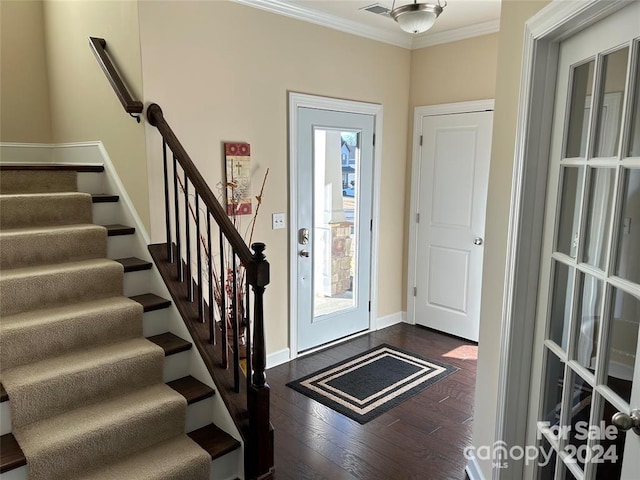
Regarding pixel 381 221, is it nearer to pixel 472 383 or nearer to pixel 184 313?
pixel 472 383

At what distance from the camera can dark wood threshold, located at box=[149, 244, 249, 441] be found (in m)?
2.31

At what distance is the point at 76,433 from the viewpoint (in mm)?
1976

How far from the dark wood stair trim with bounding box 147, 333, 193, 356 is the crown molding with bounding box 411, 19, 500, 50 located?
10.7ft

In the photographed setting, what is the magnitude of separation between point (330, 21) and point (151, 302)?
250 centimetres

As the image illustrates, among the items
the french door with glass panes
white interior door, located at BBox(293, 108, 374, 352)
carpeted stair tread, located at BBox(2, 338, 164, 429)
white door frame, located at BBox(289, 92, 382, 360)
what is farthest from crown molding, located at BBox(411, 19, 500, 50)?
carpeted stair tread, located at BBox(2, 338, 164, 429)

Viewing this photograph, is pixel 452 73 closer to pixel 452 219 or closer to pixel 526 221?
pixel 452 219

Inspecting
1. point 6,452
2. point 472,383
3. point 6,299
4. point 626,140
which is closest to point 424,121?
point 472,383

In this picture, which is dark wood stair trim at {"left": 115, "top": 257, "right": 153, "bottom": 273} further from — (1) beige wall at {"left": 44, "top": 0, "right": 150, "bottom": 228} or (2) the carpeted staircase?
(1) beige wall at {"left": 44, "top": 0, "right": 150, "bottom": 228}

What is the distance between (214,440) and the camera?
90.0 inches

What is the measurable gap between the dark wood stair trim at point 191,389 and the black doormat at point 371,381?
0.96 metres

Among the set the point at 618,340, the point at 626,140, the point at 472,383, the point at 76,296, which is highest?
the point at 626,140

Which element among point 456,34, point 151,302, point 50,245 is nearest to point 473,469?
point 151,302

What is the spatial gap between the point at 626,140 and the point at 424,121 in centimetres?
323

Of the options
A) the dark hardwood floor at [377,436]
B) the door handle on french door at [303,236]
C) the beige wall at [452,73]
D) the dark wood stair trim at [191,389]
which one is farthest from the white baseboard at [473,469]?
the beige wall at [452,73]
